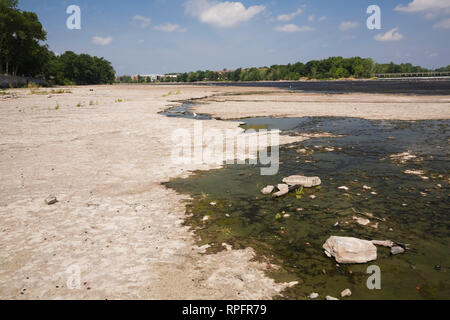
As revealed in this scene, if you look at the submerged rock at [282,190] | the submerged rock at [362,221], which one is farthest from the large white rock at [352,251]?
the submerged rock at [282,190]

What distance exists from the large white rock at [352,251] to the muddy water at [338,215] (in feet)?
0.46

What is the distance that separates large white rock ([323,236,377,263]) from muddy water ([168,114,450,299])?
5.5 inches

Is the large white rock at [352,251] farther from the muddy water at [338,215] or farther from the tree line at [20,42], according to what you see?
the tree line at [20,42]

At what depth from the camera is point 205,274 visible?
5.13 m

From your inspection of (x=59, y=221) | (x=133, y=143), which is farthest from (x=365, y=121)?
(x=59, y=221)

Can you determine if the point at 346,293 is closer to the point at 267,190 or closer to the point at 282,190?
the point at 282,190

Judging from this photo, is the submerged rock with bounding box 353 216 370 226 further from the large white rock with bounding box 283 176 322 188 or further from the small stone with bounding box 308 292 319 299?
the small stone with bounding box 308 292 319 299

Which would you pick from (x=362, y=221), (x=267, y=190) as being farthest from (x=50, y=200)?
(x=362, y=221)

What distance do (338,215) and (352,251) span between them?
2071 mm

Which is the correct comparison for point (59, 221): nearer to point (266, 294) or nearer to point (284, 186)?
point (266, 294)

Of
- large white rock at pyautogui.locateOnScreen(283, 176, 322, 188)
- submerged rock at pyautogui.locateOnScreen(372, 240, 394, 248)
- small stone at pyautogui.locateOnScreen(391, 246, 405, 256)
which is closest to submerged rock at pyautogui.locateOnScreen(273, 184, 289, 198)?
large white rock at pyautogui.locateOnScreen(283, 176, 322, 188)

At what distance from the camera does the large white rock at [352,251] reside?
17.9ft
